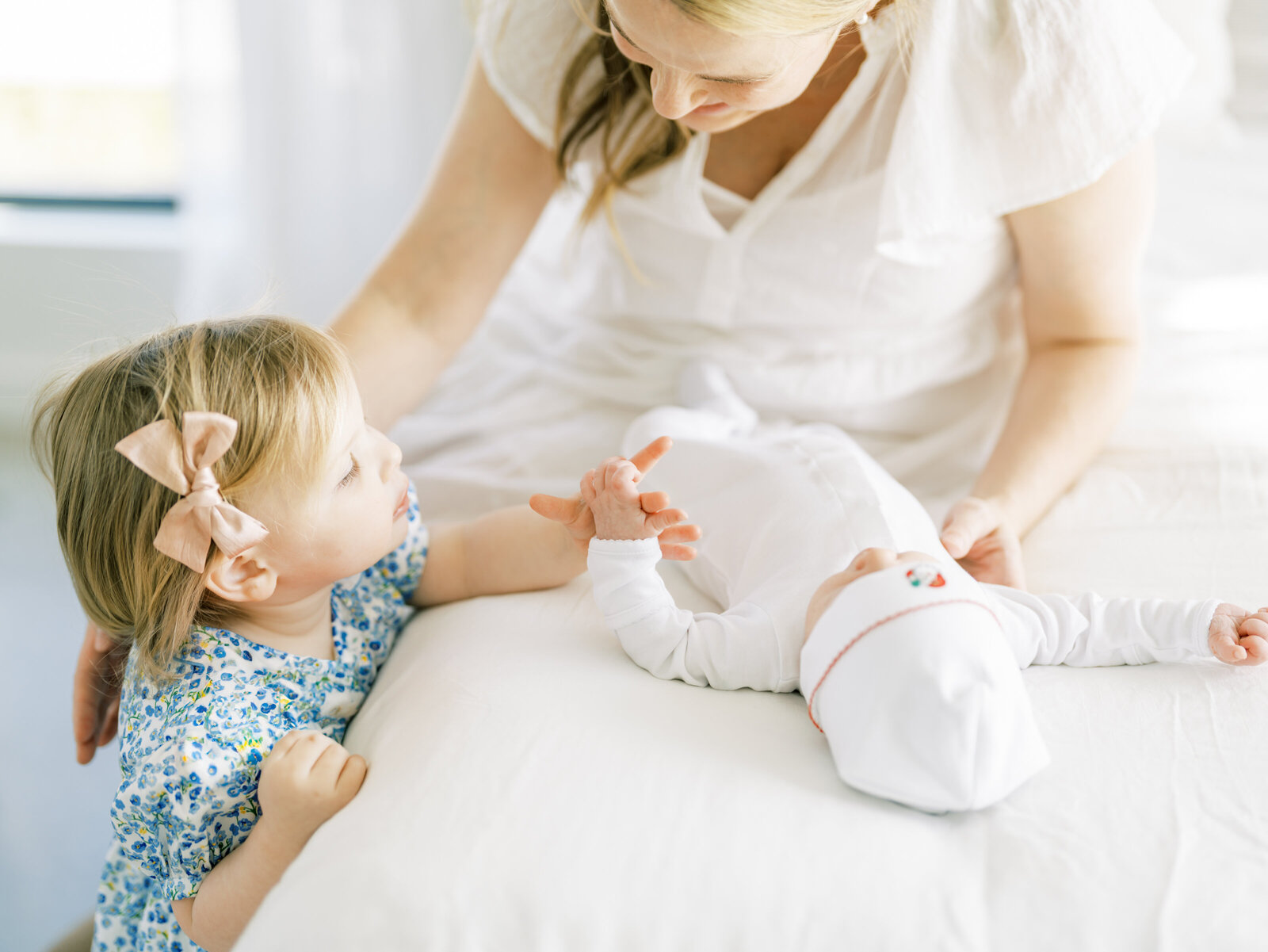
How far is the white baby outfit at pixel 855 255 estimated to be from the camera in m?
0.90

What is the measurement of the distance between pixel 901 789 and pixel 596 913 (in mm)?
194

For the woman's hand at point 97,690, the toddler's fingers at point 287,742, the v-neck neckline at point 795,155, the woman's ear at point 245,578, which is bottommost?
the woman's hand at point 97,690

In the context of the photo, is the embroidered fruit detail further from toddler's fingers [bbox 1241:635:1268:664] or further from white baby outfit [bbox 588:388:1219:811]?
toddler's fingers [bbox 1241:635:1268:664]

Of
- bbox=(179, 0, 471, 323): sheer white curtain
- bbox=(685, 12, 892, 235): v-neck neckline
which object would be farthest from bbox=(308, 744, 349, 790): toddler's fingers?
bbox=(179, 0, 471, 323): sheer white curtain

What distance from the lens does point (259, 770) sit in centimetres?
75

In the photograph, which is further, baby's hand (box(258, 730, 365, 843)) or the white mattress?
baby's hand (box(258, 730, 365, 843))

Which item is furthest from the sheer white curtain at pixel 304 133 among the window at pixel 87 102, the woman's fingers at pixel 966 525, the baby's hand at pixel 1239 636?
the baby's hand at pixel 1239 636

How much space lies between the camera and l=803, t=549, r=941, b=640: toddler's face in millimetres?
703

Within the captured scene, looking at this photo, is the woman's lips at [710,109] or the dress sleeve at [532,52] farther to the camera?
the dress sleeve at [532,52]

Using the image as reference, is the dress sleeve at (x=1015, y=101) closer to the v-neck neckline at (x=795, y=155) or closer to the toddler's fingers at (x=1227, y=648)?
the v-neck neckline at (x=795, y=155)

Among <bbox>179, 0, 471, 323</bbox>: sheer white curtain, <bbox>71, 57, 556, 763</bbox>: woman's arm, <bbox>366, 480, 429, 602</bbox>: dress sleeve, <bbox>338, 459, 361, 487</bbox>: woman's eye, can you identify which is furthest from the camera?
<bbox>179, 0, 471, 323</bbox>: sheer white curtain

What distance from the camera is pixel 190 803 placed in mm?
723

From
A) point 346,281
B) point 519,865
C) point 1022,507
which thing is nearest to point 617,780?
point 519,865

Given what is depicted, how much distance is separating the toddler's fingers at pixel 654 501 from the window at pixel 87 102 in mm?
1749
